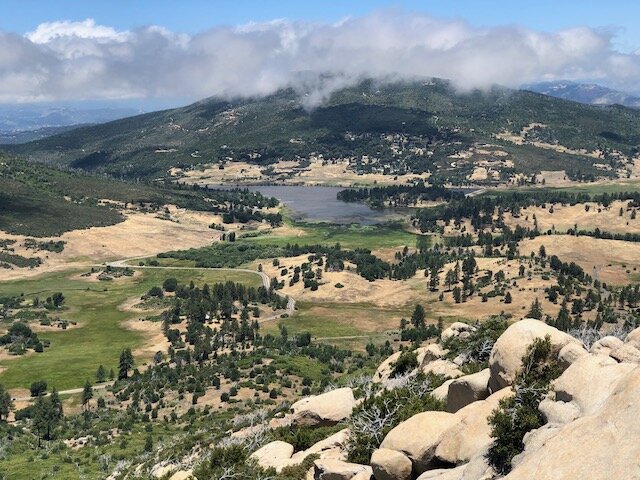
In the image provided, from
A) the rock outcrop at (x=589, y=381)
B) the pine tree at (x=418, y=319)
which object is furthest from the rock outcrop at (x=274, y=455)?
the pine tree at (x=418, y=319)

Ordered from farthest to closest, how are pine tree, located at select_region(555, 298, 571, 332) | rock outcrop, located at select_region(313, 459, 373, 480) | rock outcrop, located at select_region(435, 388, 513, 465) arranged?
1. pine tree, located at select_region(555, 298, 571, 332)
2. rock outcrop, located at select_region(313, 459, 373, 480)
3. rock outcrop, located at select_region(435, 388, 513, 465)

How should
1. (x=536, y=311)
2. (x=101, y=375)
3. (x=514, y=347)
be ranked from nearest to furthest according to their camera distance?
(x=514, y=347), (x=101, y=375), (x=536, y=311)

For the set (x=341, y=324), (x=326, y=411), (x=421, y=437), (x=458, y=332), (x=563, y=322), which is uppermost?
(x=421, y=437)

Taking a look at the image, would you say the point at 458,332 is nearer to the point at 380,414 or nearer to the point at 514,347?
the point at 380,414

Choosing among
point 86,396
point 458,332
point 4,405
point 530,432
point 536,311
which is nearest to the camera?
point 530,432

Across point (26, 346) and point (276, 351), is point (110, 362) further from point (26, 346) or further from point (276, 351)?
point (276, 351)

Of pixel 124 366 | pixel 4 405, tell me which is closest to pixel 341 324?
pixel 124 366

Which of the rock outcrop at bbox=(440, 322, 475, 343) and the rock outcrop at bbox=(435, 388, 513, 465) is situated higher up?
the rock outcrop at bbox=(435, 388, 513, 465)

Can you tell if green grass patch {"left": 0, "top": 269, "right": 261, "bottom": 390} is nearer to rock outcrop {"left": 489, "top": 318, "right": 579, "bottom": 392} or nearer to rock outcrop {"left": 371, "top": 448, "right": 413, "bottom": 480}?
rock outcrop {"left": 371, "top": 448, "right": 413, "bottom": 480}

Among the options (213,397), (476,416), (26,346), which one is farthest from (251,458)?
(26,346)

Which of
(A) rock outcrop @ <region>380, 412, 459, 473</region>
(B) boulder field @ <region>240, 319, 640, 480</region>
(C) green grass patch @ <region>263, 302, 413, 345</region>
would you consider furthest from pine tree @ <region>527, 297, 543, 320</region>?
(A) rock outcrop @ <region>380, 412, 459, 473</region>

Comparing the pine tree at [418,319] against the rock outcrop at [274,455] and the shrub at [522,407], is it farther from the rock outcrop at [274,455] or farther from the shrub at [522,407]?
the shrub at [522,407]
